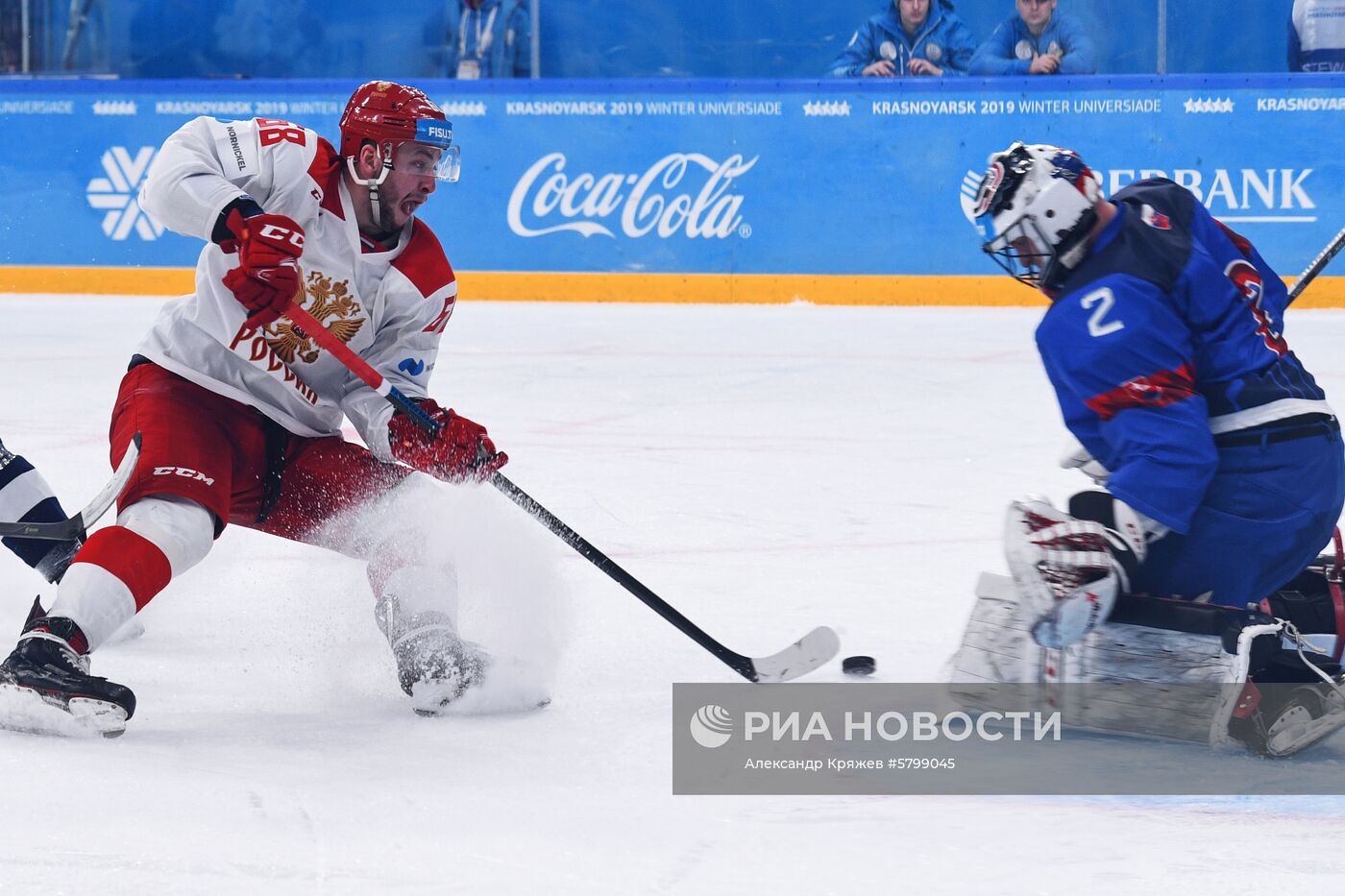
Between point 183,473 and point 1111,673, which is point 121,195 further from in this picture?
point 1111,673

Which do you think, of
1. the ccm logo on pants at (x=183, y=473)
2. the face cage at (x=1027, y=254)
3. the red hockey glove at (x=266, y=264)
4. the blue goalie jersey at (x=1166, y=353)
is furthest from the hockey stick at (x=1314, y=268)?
the ccm logo on pants at (x=183, y=473)

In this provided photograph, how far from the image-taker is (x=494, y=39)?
8.82m

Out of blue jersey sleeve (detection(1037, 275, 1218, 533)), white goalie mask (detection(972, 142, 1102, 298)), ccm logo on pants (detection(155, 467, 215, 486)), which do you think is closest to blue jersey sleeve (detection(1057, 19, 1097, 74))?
white goalie mask (detection(972, 142, 1102, 298))

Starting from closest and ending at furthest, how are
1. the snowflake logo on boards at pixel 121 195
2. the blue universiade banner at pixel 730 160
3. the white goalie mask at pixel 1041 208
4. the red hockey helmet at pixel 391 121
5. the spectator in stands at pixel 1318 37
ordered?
the white goalie mask at pixel 1041 208 < the red hockey helmet at pixel 391 121 < the blue universiade banner at pixel 730 160 < the spectator in stands at pixel 1318 37 < the snowflake logo on boards at pixel 121 195

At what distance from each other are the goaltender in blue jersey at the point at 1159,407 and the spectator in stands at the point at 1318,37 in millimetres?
5863

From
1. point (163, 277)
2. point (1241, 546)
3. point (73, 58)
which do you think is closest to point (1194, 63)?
point (163, 277)

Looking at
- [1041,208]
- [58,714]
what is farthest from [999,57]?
[58,714]

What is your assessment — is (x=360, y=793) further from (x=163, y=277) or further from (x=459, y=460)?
(x=163, y=277)

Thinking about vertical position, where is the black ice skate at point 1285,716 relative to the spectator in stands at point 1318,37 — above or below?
below

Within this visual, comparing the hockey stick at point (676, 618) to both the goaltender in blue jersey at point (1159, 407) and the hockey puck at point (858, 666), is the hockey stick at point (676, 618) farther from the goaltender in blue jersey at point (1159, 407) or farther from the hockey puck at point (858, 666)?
the goaltender in blue jersey at point (1159, 407)

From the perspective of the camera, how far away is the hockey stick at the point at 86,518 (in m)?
2.30

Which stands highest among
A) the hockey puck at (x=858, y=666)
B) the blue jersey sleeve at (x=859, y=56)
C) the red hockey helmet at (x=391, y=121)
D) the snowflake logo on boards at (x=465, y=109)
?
the blue jersey sleeve at (x=859, y=56)

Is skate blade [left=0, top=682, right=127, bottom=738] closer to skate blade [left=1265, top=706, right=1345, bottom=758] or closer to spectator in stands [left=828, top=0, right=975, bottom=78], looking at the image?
skate blade [left=1265, top=706, right=1345, bottom=758]

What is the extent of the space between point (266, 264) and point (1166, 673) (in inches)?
49.1
